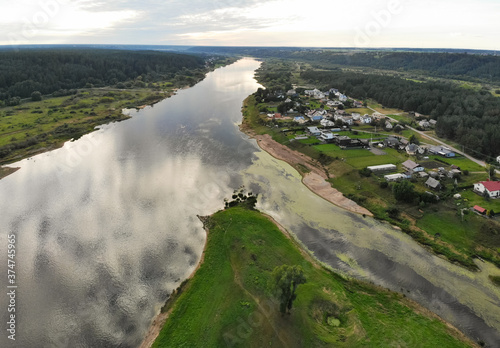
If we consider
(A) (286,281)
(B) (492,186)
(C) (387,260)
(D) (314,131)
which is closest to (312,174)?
(D) (314,131)

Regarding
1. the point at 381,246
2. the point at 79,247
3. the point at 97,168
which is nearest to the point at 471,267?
the point at 381,246

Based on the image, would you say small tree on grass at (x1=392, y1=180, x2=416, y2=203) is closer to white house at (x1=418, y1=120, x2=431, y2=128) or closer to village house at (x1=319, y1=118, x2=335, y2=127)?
village house at (x1=319, y1=118, x2=335, y2=127)

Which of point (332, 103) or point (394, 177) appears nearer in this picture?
point (394, 177)

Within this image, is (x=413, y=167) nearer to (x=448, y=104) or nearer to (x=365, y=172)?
(x=365, y=172)

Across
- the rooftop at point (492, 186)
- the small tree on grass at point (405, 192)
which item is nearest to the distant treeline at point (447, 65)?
the rooftop at point (492, 186)

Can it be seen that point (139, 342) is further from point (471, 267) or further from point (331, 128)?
point (331, 128)

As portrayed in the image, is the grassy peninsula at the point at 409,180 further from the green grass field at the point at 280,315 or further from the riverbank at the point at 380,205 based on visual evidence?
the green grass field at the point at 280,315
